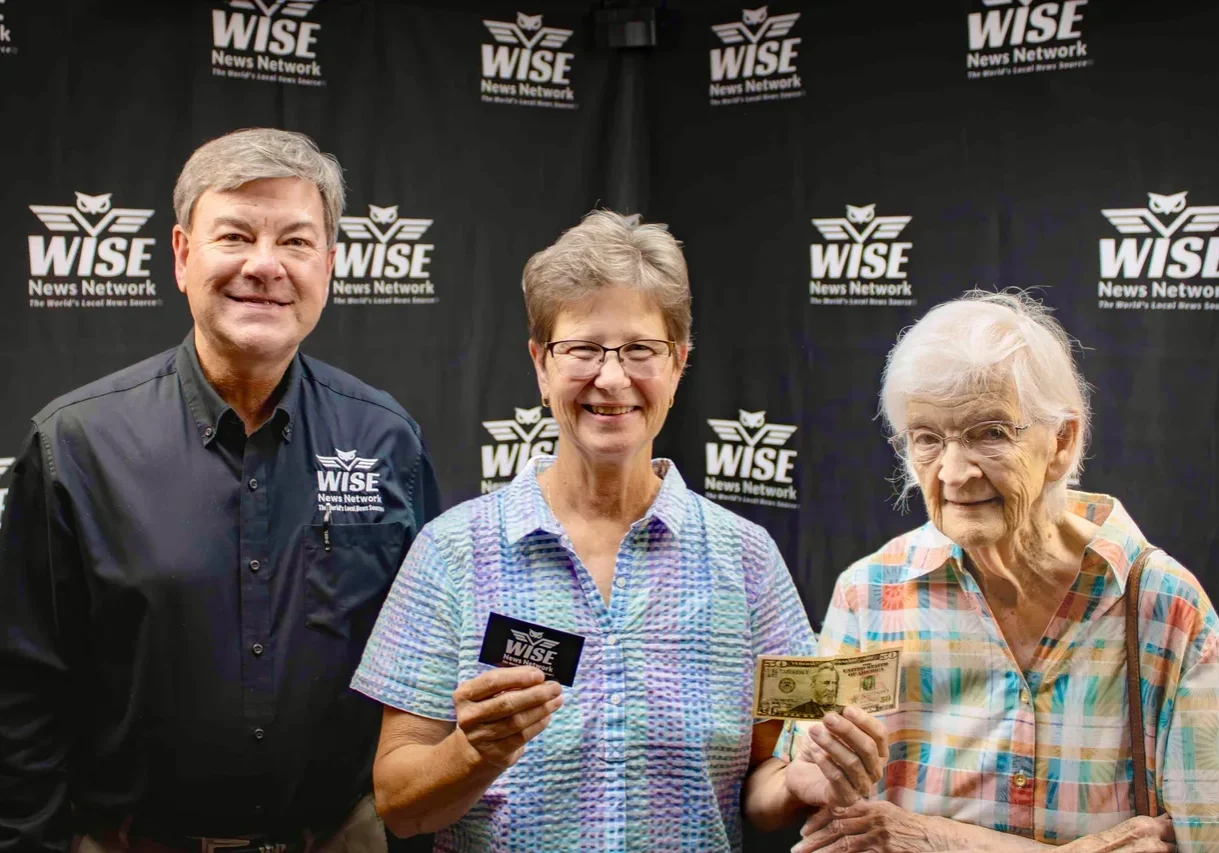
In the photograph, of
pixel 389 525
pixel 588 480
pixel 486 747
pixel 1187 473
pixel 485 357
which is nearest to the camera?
pixel 486 747

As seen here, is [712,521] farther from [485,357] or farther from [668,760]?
[485,357]

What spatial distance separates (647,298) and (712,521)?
0.48 m

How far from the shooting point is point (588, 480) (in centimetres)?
228

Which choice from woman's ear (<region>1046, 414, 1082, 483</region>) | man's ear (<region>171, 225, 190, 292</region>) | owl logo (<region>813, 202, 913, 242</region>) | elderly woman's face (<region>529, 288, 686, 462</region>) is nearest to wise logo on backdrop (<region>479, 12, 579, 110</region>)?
owl logo (<region>813, 202, 913, 242</region>)

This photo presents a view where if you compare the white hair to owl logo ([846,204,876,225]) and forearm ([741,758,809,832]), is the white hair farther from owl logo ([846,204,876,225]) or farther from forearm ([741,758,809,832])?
owl logo ([846,204,876,225])

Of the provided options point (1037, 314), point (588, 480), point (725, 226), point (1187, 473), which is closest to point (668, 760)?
point (588, 480)

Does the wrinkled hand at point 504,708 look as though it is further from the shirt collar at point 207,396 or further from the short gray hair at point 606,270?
the shirt collar at point 207,396

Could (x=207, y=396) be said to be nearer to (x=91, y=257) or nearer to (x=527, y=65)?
(x=91, y=257)

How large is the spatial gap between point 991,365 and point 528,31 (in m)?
2.80

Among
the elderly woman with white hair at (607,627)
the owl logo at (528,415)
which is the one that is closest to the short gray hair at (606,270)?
the elderly woman with white hair at (607,627)

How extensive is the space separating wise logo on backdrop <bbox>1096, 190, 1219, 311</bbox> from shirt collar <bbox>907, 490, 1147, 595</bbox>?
4.25 ft

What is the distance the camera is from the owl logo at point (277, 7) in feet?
12.3

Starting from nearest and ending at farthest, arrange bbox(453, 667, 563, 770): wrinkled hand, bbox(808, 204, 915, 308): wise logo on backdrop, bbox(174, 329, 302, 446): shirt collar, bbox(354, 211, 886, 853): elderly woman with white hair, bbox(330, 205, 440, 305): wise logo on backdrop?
bbox(453, 667, 563, 770): wrinkled hand < bbox(354, 211, 886, 853): elderly woman with white hair < bbox(174, 329, 302, 446): shirt collar < bbox(808, 204, 915, 308): wise logo on backdrop < bbox(330, 205, 440, 305): wise logo on backdrop

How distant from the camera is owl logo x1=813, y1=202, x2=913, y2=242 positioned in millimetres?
3955
